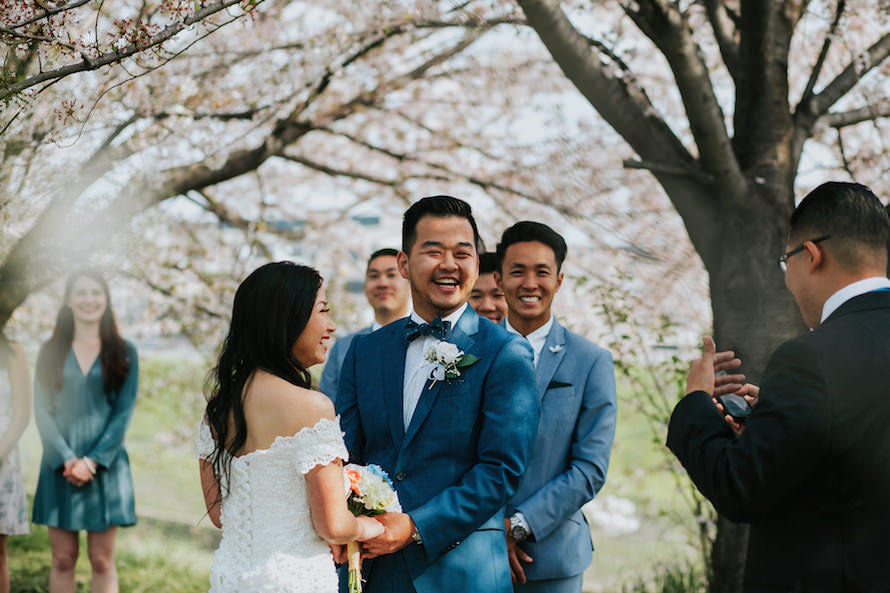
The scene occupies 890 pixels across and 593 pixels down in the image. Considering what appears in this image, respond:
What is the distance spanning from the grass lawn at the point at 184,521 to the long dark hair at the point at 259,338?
1.96 ft

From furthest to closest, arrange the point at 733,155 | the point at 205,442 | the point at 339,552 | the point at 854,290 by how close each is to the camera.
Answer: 1. the point at 733,155
2. the point at 205,442
3. the point at 339,552
4. the point at 854,290

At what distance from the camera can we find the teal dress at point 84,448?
4719 millimetres

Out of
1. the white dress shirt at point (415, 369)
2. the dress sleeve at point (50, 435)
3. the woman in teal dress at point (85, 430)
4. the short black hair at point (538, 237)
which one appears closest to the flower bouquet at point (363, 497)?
the white dress shirt at point (415, 369)

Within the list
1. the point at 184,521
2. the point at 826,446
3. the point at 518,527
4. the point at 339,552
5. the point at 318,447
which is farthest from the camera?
the point at 184,521

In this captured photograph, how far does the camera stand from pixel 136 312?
9.35 meters

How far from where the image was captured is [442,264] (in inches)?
104

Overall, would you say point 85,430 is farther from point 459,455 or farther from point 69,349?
point 459,455

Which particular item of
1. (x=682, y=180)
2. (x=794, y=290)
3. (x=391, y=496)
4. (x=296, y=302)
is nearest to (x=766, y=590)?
(x=794, y=290)

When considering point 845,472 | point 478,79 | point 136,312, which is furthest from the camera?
point 136,312

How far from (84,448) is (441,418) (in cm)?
319

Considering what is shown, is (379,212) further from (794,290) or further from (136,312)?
(794,290)

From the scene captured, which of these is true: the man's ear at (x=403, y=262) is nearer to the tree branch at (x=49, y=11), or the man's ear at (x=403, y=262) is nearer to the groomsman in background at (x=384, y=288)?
the tree branch at (x=49, y=11)

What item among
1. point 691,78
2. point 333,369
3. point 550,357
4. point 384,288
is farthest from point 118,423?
point 691,78

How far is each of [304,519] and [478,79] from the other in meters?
6.75
